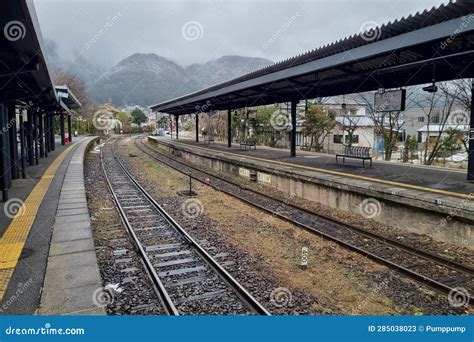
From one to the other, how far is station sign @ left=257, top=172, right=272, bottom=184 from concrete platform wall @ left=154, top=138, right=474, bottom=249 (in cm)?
40

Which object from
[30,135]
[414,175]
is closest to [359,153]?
[414,175]

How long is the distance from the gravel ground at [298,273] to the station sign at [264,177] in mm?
4409

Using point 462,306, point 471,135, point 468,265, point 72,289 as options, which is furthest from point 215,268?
point 471,135

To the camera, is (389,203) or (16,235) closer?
(16,235)

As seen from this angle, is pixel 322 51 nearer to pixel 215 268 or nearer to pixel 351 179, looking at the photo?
pixel 351 179

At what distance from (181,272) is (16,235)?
359cm

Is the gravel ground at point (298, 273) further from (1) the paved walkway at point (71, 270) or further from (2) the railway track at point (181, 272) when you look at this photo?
(1) the paved walkway at point (71, 270)

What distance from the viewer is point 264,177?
14.6 meters

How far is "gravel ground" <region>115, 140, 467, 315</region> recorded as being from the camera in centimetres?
502

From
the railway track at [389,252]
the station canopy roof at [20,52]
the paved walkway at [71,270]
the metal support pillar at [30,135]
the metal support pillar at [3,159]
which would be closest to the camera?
the paved walkway at [71,270]

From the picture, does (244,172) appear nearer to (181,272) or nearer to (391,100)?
(391,100)

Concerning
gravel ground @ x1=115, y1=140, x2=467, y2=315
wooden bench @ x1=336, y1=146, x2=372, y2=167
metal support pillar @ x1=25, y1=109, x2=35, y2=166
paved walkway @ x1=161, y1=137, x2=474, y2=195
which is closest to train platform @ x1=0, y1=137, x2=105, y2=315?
gravel ground @ x1=115, y1=140, x2=467, y2=315

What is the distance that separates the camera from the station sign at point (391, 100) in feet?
34.4

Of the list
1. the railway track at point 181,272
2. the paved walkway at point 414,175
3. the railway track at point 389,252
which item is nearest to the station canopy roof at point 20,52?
the railway track at point 181,272
